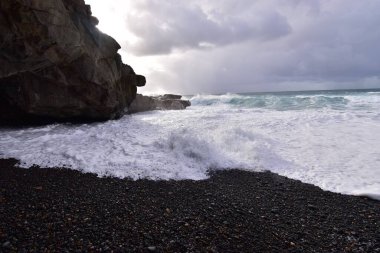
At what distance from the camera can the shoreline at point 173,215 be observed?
4.08 m

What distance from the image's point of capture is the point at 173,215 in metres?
4.91

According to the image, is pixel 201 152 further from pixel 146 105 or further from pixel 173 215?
pixel 146 105

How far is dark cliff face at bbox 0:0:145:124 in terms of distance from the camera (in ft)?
28.5

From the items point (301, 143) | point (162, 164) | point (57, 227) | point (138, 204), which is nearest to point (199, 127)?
point (301, 143)

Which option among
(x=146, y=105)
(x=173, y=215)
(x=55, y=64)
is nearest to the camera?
(x=173, y=215)

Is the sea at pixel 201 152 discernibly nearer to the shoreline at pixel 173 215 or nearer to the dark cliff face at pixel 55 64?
the shoreline at pixel 173 215

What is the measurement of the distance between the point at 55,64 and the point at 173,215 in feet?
24.5

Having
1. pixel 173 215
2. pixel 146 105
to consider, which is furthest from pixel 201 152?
pixel 146 105

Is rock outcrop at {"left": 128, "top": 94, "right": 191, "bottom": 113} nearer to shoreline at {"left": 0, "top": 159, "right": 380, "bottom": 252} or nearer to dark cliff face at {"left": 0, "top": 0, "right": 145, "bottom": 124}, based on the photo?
dark cliff face at {"left": 0, "top": 0, "right": 145, "bottom": 124}

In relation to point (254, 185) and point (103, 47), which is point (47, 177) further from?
point (103, 47)

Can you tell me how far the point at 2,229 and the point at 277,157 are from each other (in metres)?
6.75

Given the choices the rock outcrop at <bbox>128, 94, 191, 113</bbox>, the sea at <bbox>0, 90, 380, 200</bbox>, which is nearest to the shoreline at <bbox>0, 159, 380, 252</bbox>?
the sea at <bbox>0, 90, 380, 200</bbox>

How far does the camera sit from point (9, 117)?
11.0 meters

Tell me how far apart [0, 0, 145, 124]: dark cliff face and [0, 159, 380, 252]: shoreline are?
153 inches
